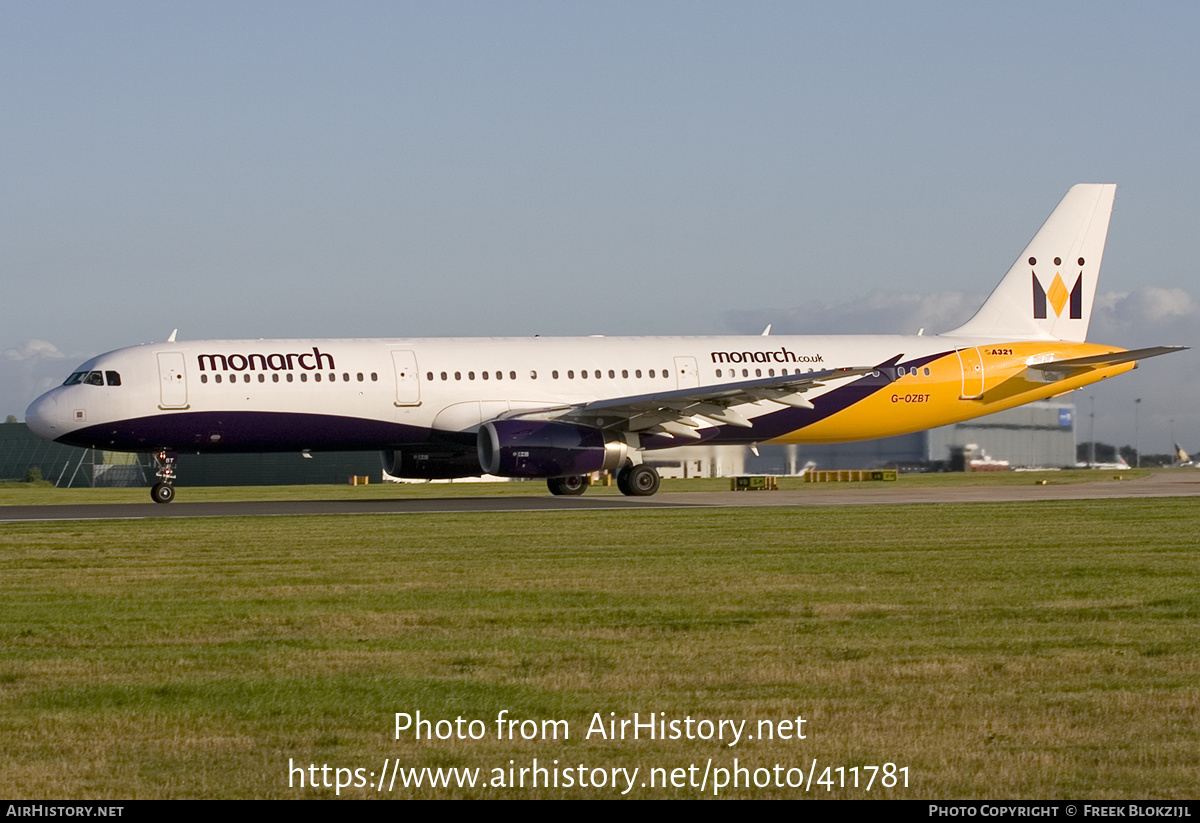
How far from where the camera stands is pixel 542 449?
106 feet

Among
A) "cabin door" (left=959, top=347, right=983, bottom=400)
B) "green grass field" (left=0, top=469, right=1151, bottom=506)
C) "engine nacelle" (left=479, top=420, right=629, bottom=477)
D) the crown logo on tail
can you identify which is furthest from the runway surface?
the crown logo on tail

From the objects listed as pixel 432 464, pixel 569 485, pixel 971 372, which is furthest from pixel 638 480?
pixel 971 372

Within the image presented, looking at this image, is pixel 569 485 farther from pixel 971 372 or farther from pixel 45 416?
pixel 45 416

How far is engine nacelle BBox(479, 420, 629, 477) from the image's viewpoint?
32.2 m

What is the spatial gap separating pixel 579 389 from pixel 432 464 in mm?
4095

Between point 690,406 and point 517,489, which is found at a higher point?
point 690,406

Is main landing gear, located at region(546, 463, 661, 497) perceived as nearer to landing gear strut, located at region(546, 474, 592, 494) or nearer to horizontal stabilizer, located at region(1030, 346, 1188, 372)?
landing gear strut, located at region(546, 474, 592, 494)

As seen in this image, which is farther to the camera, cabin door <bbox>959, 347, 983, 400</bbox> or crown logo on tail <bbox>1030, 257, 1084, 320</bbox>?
crown logo on tail <bbox>1030, 257, 1084, 320</bbox>

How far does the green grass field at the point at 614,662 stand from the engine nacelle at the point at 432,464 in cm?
1640

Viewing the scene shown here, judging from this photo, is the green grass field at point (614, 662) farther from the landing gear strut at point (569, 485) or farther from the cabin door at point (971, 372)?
the cabin door at point (971, 372)

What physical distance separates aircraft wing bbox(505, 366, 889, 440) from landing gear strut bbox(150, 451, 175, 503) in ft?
Result: 27.3

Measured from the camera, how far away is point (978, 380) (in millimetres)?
38531
